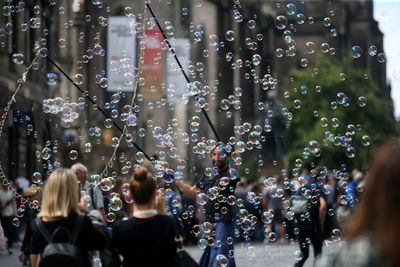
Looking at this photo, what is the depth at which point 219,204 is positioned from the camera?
24.9 feet

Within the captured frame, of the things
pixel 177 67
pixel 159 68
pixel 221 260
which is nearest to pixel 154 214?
pixel 221 260

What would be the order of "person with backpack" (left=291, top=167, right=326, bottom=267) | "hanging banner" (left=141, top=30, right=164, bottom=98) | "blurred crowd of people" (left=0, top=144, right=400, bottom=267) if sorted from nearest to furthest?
"blurred crowd of people" (left=0, top=144, right=400, bottom=267) < "person with backpack" (left=291, top=167, right=326, bottom=267) < "hanging banner" (left=141, top=30, right=164, bottom=98)

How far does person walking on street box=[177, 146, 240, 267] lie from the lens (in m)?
7.39

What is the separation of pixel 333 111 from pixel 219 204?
31.4m

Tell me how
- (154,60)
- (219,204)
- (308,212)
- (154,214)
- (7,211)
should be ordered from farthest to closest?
(154,60) → (7,211) → (308,212) → (219,204) → (154,214)

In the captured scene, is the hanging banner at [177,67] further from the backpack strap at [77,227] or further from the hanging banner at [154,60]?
the backpack strap at [77,227]

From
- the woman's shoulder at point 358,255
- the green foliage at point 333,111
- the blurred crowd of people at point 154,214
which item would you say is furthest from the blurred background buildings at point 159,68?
the woman's shoulder at point 358,255

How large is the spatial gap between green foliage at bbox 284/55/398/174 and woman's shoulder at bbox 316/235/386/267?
35099 mm

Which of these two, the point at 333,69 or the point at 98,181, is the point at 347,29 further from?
the point at 98,181

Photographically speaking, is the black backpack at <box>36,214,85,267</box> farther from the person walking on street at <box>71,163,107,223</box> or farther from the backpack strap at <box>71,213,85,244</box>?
the person walking on street at <box>71,163,107,223</box>

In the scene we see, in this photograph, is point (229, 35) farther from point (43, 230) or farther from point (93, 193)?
point (43, 230)

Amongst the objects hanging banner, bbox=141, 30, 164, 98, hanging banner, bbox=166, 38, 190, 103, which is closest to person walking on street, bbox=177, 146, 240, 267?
hanging banner, bbox=141, 30, 164, 98

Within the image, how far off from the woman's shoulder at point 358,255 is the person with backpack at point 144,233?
2.01 metres

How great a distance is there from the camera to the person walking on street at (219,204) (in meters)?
7.39
